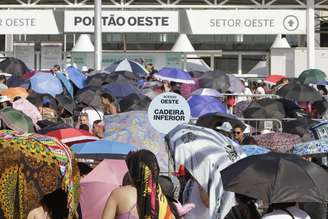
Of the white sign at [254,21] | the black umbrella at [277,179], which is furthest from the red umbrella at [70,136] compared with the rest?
the white sign at [254,21]

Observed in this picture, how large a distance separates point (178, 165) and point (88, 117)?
5.00 metres

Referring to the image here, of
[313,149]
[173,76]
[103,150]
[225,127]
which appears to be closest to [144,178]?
[103,150]

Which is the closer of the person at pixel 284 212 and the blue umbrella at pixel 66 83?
the person at pixel 284 212

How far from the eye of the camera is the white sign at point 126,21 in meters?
32.1

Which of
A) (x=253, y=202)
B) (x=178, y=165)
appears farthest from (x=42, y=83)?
(x=253, y=202)

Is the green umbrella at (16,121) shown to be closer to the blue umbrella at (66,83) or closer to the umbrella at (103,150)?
the umbrella at (103,150)

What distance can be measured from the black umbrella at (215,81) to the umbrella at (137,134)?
1066cm

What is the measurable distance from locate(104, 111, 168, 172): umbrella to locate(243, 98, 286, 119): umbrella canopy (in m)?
5.49

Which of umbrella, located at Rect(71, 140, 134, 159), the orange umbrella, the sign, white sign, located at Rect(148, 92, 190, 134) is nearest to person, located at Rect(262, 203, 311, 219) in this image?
umbrella, located at Rect(71, 140, 134, 159)

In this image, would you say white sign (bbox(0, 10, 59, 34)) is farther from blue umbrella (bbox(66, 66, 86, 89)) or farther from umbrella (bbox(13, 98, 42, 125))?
umbrella (bbox(13, 98, 42, 125))

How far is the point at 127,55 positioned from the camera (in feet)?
95.3

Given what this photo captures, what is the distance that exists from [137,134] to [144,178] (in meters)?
3.91

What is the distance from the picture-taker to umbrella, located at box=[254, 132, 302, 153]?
441 inches

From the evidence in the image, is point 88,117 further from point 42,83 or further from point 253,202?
point 253,202
